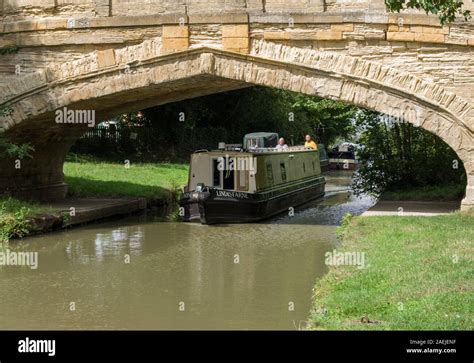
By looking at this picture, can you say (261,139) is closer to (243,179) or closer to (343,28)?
(243,179)

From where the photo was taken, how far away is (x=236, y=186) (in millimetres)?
16812

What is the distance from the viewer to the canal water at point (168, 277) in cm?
802

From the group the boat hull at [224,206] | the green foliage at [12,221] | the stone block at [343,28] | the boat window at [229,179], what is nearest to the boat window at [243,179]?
the boat window at [229,179]

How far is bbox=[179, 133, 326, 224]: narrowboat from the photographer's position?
52.0ft

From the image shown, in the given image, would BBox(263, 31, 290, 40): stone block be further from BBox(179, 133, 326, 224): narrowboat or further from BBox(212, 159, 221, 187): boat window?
BBox(212, 159, 221, 187): boat window

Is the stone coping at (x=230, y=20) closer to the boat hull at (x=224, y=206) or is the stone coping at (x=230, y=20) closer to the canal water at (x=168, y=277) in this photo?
the canal water at (x=168, y=277)

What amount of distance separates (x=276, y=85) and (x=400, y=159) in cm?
588

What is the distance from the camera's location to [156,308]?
8.45 m

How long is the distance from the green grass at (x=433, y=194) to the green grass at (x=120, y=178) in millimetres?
5685

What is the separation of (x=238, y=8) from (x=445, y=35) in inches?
135

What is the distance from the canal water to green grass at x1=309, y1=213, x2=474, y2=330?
22.8 inches

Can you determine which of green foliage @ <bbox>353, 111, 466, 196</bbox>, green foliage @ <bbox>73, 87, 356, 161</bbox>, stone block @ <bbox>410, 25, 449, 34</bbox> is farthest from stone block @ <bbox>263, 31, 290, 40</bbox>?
green foliage @ <bbox>73, 87, 356, 161</bbox>

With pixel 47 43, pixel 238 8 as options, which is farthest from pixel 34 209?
pixel 238 8

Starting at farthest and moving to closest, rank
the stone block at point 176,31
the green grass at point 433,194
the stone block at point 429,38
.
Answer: the green grass at point 433,194 → the stone block at point 176,31 → the stone block at point 429,38
